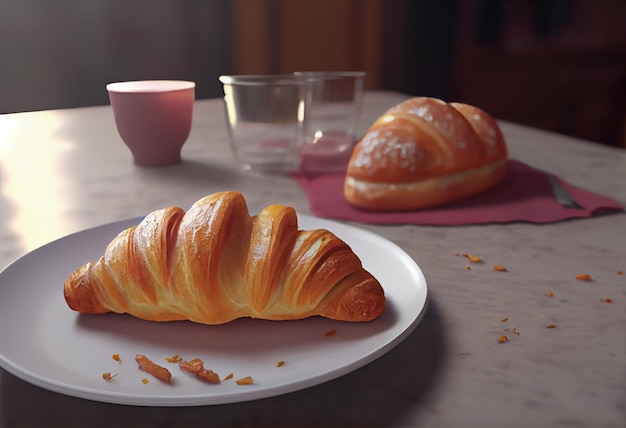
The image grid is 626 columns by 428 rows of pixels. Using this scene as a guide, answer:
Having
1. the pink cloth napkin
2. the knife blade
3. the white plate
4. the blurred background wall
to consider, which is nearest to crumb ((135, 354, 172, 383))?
the white plate

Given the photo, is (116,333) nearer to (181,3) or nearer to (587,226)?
(587,226)

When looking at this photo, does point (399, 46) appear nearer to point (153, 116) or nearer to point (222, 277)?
point (153, 116)

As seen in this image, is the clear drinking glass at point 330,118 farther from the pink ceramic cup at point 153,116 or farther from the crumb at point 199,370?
the crumb at point 199,370

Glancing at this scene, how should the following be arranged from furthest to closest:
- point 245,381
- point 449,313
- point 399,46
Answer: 1. point 399,46
2. point 449,313
3. point 245,381

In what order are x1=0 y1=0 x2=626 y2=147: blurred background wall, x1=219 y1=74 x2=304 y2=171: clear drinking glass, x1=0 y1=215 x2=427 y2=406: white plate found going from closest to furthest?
x1=0 y1=215 x2=427 y2=406: white plate
x1=219 y1=74 x2=304 y2=171: clear drinking glass
x1=0 y1=0 x2=626 y2=147: blurred background wall

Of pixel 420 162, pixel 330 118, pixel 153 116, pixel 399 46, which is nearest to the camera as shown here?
pixel 420 162

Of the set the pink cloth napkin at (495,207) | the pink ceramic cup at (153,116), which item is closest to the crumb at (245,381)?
the pink cloth napkin at (495,207)

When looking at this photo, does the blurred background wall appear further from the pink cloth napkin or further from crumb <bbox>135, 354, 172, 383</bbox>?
crumb <bbox>135, 354, 172, 383</bbox>

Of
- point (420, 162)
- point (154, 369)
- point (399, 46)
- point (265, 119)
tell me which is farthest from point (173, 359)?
point (399, 46)
